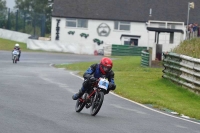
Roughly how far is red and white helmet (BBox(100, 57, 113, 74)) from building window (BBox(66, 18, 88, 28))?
193 ft

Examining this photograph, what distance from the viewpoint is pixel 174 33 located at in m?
39.1

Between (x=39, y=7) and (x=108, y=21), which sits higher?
(x=39, y=7)

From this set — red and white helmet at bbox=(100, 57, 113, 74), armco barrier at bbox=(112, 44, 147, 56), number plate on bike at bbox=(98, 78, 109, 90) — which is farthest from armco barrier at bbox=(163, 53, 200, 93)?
armco barrier at bbox=(112, 44, 147, 56)

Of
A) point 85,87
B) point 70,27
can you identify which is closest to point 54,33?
point 70,27

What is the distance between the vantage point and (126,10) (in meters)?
Result: 73.5

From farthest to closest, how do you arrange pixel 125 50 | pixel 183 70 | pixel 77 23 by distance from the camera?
pixel 77 23
pixel 125 50
pixel 183 70

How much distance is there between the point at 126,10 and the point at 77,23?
614 cm

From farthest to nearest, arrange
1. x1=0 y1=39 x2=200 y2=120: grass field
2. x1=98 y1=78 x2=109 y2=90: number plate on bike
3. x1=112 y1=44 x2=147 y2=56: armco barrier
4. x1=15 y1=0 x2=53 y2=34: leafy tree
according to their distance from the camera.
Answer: x1=15 y1=0 x2=53 y2=34: leafy tree, x1=112 y1=44 x2=147 y2=56: armco barrier, x1=0 y1=39 x2=200 y2=120: grass field, x1=98 y1=78 x2=109 y2=90: number plate on bike

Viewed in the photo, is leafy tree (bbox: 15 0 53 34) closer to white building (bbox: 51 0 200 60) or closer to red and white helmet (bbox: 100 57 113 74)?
white building (bbox: 51 0 200 60)

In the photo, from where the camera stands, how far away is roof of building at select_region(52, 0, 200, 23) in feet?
237

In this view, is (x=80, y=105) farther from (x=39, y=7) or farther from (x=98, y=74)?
(x=39, y=7)

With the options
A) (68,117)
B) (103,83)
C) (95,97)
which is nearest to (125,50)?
(95,97)

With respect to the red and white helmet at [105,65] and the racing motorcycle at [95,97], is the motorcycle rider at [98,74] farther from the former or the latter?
the racing motorcycle at [95,97]

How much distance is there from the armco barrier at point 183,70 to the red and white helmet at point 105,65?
6.71m
